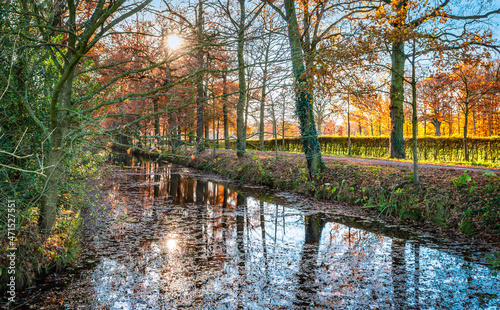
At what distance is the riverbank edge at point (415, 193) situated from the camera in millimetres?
6043

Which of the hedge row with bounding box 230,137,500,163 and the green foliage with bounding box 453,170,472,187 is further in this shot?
the hedge row with bounding box 230,137,500,163

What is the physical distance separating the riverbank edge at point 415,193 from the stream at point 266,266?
84 centimetres

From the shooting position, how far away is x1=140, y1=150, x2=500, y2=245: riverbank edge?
19.8 feet

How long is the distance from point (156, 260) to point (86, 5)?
4.35 m

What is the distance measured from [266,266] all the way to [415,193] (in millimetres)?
4630

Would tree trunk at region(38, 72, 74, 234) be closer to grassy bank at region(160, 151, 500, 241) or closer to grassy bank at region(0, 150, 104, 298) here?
grassy bank at region(0, 150, 104, 298)

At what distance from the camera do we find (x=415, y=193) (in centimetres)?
736

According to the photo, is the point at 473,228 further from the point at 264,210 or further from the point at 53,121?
the point at 53,121

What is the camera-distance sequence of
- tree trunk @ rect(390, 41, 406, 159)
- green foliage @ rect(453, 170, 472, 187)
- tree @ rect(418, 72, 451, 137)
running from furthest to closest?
tree trunk @ rect(390, 41, 406, 159) < tree @ rect(418, 72, 451, 137) < green foliage @ rect(453, 170, 472, 187)

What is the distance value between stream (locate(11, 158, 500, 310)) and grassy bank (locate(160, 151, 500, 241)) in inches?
35.2

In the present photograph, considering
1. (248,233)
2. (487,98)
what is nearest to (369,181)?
(248,233)

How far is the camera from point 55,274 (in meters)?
4.30

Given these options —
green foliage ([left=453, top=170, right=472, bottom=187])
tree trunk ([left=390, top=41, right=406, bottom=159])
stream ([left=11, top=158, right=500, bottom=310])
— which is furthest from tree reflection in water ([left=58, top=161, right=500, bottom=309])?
tree trunk ([left=390, top=41, right=406, bottom=159])

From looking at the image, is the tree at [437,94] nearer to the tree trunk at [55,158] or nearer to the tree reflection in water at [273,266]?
the tree reflection in water at [273,266]
